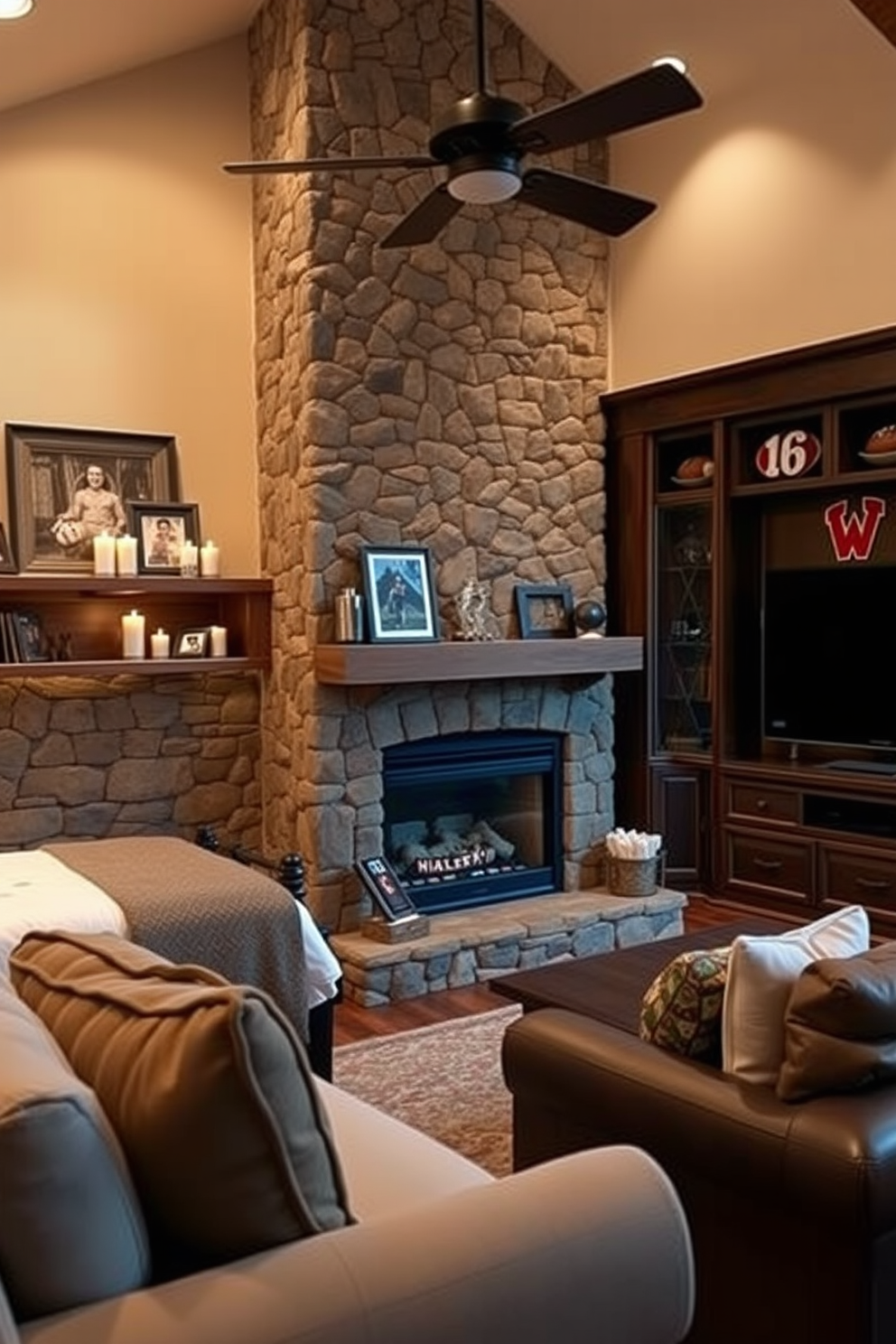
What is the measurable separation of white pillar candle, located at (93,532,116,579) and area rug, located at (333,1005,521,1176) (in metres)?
2.22

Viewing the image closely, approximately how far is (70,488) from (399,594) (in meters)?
1.48

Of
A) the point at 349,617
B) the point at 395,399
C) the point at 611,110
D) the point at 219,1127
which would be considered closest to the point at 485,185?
the point at 611,110

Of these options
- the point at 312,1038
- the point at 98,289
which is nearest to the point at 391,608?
the point at 98,289

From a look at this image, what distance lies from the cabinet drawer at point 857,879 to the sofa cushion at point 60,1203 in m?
4.35

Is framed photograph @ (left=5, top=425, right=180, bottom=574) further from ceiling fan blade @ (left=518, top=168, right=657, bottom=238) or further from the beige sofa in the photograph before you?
the beige sofa

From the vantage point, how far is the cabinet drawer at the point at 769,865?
5402 mm

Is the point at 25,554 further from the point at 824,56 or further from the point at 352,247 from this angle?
the point at 824,56

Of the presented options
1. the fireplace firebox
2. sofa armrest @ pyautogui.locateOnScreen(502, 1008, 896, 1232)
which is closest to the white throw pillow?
sofa armrest @ pyautogui.locateOnScreen(502, 1008, 896, 1232)

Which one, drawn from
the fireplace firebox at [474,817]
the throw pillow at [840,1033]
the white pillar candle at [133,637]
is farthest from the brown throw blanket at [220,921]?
the fireplace firebox at [474,817]

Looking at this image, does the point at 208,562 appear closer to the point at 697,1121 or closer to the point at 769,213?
the point at 769,213

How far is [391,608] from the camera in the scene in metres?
5.19

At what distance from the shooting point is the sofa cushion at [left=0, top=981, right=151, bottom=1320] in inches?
46.7

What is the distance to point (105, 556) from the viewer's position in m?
5.04

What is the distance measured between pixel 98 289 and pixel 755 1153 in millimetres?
4609
